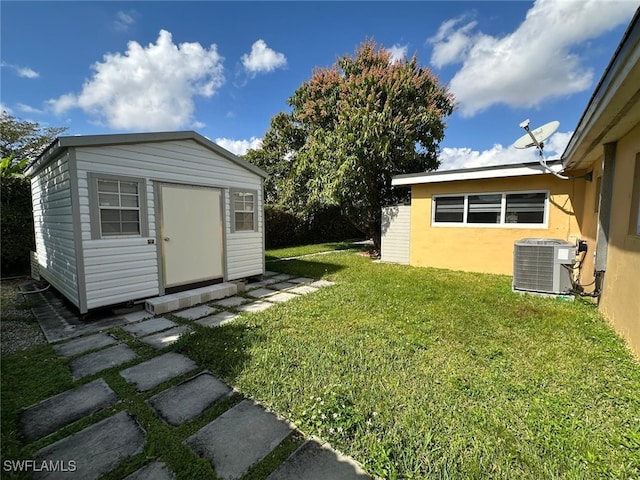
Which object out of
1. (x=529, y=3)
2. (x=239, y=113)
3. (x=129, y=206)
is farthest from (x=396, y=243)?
(x=239, y=113)

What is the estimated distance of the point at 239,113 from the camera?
489 inches

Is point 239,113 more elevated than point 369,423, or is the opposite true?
point 239,113

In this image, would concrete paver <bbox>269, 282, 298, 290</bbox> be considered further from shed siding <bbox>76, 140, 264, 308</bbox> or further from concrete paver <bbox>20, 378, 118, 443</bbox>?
concrete paver <bbox>20, 378, 118, 443</bbox>

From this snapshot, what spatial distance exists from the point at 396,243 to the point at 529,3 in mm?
6267

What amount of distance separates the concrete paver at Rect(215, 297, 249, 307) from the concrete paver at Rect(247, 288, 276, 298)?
11.3 inches

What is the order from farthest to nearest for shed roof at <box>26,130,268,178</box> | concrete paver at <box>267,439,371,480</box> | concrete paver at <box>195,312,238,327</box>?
1. concrete paver at <box>195,312,238,327</box>
2. shed roof at <box>26,130,268,178</box>
3. concrete paver at <box>267,439,371,480</box>

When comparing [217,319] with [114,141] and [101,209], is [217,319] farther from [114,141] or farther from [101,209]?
[114,141]

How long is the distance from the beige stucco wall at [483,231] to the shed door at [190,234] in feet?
18.8

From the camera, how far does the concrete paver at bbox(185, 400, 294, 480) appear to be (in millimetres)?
1615

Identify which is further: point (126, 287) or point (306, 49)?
point (306, 49)

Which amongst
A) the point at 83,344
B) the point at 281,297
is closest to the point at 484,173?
the point at 281,297

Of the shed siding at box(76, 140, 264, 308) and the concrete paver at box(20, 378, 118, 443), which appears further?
the shed siding at box(76, 140, 264, 308)

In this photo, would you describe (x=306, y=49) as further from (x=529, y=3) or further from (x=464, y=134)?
(x=464, y=134)
